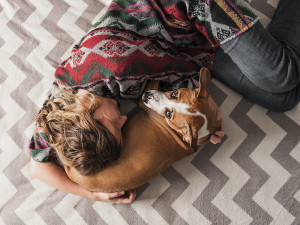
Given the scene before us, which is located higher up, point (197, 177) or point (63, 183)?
point (63, 183)

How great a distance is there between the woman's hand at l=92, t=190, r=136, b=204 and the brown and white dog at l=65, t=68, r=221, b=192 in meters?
0.08

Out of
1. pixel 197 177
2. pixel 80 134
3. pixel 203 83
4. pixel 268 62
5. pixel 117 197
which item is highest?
pixel 80 134

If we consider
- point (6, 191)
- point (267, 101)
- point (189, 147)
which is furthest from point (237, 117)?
point (6, 191)

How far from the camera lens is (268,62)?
1.13 m

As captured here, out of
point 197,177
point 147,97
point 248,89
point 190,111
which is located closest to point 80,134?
point 147,97

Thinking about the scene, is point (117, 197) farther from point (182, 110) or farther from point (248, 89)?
point (248, 89)

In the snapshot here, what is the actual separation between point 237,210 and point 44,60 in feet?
4.16

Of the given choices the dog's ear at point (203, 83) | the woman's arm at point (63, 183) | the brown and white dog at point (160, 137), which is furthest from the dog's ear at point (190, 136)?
the woman's arm at point (63, 183)

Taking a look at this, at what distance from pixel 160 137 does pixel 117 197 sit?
0.37m

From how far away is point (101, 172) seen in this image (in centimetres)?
107

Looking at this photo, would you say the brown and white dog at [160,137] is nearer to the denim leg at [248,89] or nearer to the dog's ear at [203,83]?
the dog's ear at [203,83]

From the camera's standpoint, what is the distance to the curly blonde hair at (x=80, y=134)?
996 millimetres

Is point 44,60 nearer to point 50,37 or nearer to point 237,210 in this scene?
point 50,37

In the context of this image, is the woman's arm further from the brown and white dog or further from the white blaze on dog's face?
the white blaze on dog's face
